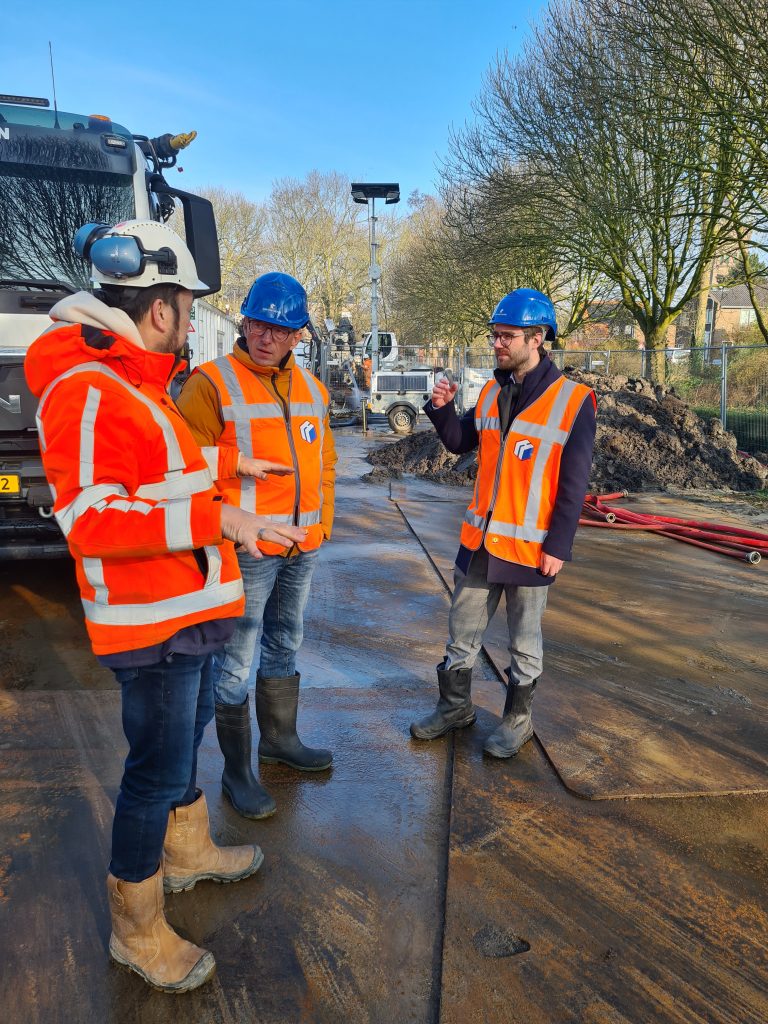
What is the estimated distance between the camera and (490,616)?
329 cm

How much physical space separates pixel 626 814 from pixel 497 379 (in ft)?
6.14

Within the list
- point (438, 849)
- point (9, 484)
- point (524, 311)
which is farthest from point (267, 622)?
point (9, 484)

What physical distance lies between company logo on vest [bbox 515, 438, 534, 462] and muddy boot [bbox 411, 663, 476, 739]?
40.0 inches

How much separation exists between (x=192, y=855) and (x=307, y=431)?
1.51 meters

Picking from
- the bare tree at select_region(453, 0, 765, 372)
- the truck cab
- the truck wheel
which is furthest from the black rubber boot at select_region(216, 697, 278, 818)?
the truck cab

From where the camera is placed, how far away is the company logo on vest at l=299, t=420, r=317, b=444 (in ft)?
9.03

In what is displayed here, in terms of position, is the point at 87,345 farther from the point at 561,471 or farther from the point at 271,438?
the point at 561,471

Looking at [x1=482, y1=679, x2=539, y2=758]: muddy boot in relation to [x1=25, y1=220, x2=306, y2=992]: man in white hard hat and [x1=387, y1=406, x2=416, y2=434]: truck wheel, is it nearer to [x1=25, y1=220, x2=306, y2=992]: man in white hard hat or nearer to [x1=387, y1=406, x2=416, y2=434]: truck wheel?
[x1=25, y1=220, x2=306, y2=992]: man in white hard hat

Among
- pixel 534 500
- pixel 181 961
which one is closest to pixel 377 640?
pixel 534 500

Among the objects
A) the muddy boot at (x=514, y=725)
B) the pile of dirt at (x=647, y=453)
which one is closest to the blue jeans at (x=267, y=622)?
the muddy boot at (x=514, y=725)

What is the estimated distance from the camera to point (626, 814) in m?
2.79

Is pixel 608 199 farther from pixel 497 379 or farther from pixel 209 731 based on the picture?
pixel 209 731

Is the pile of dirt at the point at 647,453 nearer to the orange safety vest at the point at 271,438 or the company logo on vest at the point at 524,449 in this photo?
the company logo on vest at the point at 524,449

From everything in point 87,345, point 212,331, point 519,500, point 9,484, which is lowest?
point 9,484
